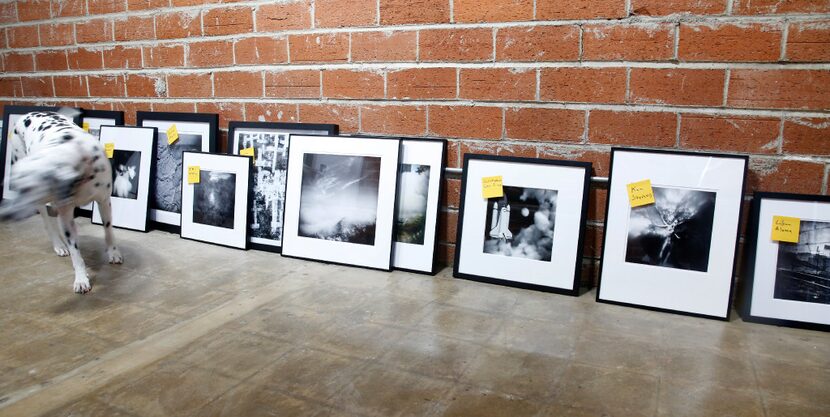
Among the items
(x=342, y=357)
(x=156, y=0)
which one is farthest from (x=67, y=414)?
(x=156, y=0)

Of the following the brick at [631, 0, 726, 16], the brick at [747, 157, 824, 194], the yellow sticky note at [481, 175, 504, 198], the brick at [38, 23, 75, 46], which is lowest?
the yellow sticky note at [481, 175, 504, 198]

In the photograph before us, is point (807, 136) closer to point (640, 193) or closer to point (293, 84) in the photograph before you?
point (640, 193)

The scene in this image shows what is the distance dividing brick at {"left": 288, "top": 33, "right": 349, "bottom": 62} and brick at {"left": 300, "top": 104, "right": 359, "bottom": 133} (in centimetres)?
27

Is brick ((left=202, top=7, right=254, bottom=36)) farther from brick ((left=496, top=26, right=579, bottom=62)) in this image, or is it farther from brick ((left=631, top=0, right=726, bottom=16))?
brick ((left=631, top=0, right=726, bottom=16))

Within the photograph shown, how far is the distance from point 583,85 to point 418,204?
0.98 metres

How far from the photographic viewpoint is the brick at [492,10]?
102 inches

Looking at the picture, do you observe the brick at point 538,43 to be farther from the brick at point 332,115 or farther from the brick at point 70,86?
the brick at point 70,86

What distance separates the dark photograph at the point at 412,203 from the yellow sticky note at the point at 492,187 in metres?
0.32

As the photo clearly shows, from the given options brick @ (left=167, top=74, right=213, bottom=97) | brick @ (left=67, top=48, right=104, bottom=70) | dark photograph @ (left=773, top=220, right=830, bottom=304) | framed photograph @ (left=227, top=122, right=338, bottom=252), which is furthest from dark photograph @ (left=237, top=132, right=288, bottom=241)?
dark photograph @ (left=773, top=220, right=830, bottom=304)

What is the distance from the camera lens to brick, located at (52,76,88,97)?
4227mm

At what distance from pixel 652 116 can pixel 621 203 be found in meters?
→ 0.42

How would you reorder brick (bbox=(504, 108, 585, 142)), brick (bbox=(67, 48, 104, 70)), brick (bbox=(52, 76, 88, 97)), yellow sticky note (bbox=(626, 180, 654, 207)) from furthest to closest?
brick (bbox=(52, 76, 88, 97)), brick (bbox=(67, 48, 104, 70)), brick (bbox=(504, 108, 585, 142)), yellow sticky note (bbox=(626, 180, 654, 207))

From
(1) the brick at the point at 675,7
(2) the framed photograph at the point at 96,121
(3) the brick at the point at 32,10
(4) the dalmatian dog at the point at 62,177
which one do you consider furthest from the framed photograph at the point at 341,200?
(3) the brick at the point at 32,10

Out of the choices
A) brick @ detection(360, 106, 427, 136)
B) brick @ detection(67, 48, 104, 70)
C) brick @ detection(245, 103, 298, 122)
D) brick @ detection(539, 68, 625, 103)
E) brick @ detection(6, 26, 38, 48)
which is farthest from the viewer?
brick @ detection(6, 26, 38, 48)
